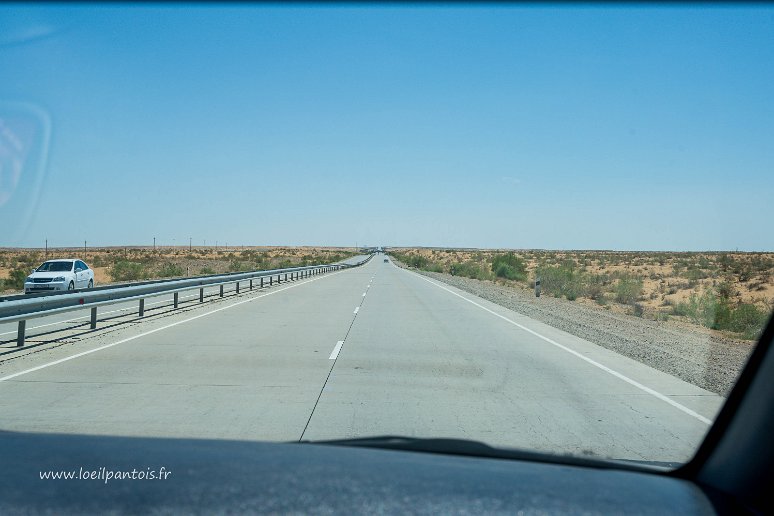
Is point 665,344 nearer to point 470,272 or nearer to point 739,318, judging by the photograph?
point 739,318

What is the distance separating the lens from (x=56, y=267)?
28.9 m

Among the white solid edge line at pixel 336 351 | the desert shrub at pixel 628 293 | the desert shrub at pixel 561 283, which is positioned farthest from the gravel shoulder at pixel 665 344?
the desert shrub at pixel 561 283

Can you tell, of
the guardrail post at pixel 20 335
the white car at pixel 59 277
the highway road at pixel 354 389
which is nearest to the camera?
the highway road at pixel 354 389

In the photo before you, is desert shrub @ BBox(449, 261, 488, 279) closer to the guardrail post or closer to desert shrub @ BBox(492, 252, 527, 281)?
desert shrub @ BBox(492, 252, 527, 281)

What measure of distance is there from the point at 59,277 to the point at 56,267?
1700mm

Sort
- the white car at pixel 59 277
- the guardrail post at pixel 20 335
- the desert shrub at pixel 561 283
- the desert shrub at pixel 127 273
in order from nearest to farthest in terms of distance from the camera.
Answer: the guardrail post at pixel 20 335 → the white car at pixel 59 277 → the desert shrub at pixel 561 283 → the desert shrub at pixel 127 273

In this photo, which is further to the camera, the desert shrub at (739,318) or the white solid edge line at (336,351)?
the desert shrub at (739,318)

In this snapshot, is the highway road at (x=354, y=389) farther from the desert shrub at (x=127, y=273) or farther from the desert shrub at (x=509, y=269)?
the desert shrub at (x=509, y=269)

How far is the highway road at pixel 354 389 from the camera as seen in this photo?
23.5 ft

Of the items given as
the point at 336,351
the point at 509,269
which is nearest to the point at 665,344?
the point at 336,351

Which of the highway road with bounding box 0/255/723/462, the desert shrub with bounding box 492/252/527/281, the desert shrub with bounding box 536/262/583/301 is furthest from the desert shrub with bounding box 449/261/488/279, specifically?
the highway road with bounding box 0/255/723/462

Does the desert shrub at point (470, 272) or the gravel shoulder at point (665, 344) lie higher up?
the desert shrub at point (470, 272)

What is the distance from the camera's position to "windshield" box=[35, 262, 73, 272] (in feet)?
94.1

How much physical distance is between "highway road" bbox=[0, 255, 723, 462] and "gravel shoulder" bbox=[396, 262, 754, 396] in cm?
Result: 54
